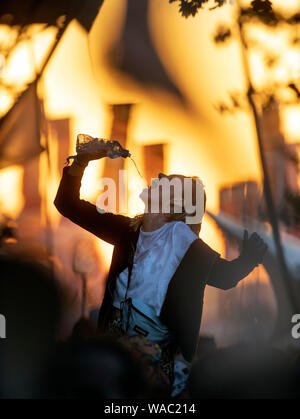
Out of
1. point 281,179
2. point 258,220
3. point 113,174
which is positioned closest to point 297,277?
point 258,220

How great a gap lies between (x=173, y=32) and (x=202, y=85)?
15.1 inches

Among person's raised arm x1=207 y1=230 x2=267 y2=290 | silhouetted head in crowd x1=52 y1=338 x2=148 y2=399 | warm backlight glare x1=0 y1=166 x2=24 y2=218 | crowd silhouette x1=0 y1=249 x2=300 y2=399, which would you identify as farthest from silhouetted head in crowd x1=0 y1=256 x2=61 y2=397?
person's raised arm x1=207 y1=230 x2=267 y2=290

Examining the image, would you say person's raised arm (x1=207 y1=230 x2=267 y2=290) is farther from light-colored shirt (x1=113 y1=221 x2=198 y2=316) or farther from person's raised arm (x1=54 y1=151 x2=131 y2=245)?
person's raised arm (x1=54 y1=151 x2=131 y2=245)

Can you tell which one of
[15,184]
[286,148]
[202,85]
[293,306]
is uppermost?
[202,85]

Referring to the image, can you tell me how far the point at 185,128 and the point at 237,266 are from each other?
1016 mm

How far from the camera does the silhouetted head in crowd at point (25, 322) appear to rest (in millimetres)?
2871

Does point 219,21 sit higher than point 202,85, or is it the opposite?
point 219,21

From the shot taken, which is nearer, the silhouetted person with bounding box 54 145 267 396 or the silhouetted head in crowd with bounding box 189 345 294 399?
the silhouetted person with bounding box 54 145 267 396

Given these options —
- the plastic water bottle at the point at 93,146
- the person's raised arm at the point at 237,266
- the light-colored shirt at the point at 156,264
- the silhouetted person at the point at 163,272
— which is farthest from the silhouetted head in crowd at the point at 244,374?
the plastic water bottle at the point at 93,146

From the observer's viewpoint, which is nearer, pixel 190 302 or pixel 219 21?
pixel 190 302

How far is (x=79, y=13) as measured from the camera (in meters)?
3.04

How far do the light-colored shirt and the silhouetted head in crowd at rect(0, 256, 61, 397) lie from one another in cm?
73

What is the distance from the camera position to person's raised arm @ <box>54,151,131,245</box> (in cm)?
248

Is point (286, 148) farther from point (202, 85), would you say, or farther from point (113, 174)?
point (113, 174)
